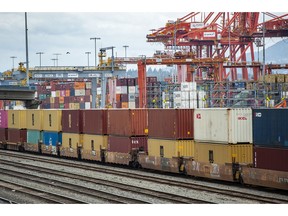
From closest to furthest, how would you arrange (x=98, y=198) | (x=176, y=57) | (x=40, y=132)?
1. (x=98, y=198)
2. (x=40, y=132)
3. (x=176, y=57)

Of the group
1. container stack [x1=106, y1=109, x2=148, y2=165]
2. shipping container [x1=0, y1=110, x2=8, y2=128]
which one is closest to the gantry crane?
shipping container [x1=0, y1=110, x2=8, y2=128]

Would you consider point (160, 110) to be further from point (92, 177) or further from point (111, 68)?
point (111, 68)

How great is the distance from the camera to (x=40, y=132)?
4650 cm

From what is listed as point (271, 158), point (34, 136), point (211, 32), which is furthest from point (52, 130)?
point (211, 32)

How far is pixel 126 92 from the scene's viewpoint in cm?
9800

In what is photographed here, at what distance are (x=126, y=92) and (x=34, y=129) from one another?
2024 inches

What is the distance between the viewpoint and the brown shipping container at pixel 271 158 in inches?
914

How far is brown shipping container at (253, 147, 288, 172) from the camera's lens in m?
23.2

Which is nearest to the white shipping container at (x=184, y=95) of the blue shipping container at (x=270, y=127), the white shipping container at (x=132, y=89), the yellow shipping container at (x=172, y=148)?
the white shipping container at (x=132, y=89)

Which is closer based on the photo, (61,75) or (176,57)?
(61,75)

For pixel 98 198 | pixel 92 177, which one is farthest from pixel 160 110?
pixel 98 198
